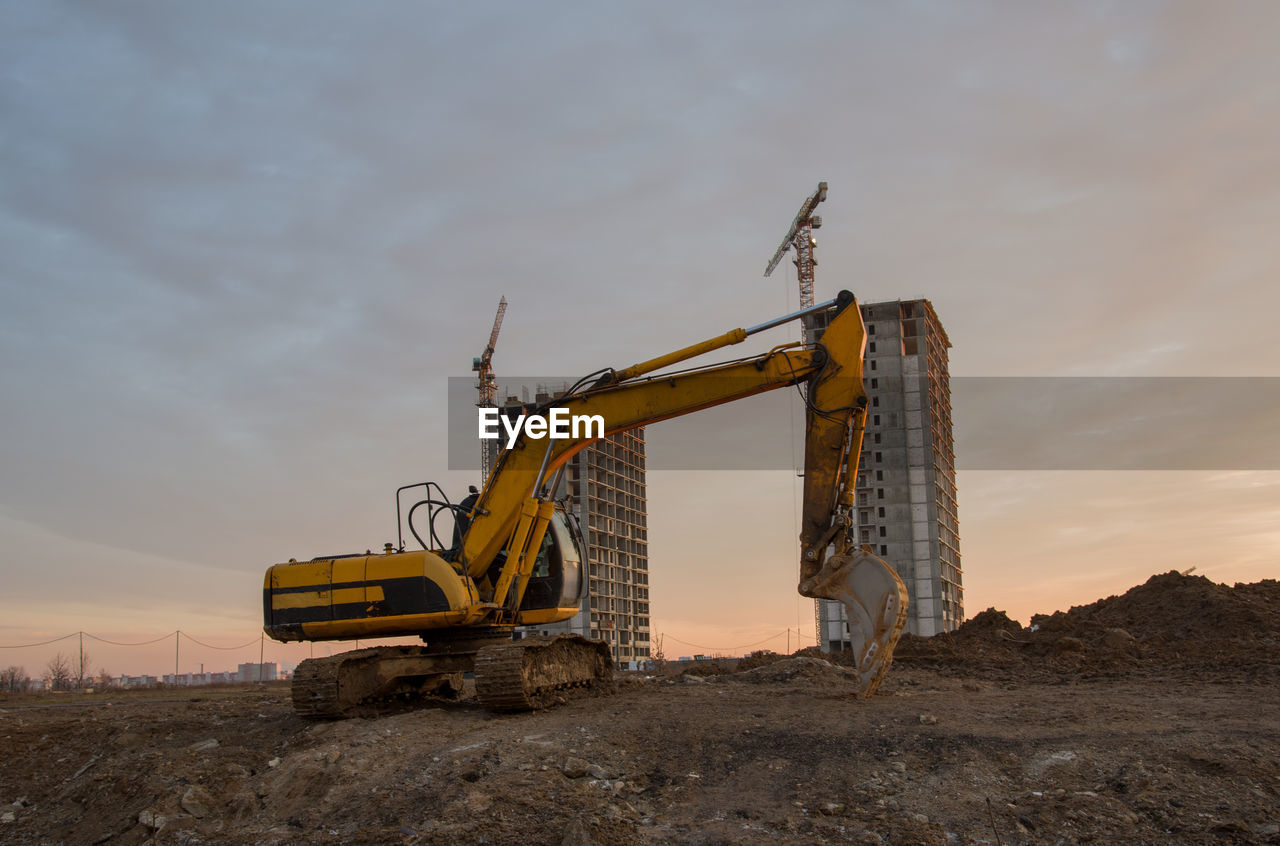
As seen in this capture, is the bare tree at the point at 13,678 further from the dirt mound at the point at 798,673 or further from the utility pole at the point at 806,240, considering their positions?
the utility pole at the point at 806,240

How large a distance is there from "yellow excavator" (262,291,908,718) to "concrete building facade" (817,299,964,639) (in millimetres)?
53635

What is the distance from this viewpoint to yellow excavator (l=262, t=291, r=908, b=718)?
12492 mm

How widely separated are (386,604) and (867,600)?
6.63m

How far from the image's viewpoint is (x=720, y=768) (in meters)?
9.80

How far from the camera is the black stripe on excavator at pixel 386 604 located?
13641 millimetres

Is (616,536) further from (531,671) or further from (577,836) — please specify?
(577,836)

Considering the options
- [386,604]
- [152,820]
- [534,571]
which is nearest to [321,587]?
[386,604]

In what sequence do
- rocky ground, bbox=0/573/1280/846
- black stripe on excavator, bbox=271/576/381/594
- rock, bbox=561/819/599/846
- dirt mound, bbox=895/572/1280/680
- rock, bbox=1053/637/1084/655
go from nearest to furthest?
rock, bbox=561/819/599/846, rocky ground, bbox=0/573/1280/846, black stripe on excavator, bbox=271/576/381/594, dirt mound, bbox=895/572/1280/680, rock, bbox=1053/637/1084/655

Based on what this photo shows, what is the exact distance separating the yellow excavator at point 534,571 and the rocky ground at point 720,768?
0.75 metres

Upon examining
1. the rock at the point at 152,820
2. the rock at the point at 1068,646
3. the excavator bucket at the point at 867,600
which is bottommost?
the rock at the point at 152,820

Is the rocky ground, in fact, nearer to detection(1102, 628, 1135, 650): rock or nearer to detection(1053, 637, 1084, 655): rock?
detection(1102, 628, 1135, 650): rock

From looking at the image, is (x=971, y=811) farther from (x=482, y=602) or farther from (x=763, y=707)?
(x=482, y=602)

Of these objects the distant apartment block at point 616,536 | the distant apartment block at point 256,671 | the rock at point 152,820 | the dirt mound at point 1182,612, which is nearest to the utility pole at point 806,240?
the distant apartment block at point 616,536

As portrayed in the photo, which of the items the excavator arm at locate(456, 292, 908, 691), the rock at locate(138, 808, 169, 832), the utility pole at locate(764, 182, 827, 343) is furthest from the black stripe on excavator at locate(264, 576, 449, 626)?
the utility pole at locate(764, 182, 827, 343)
